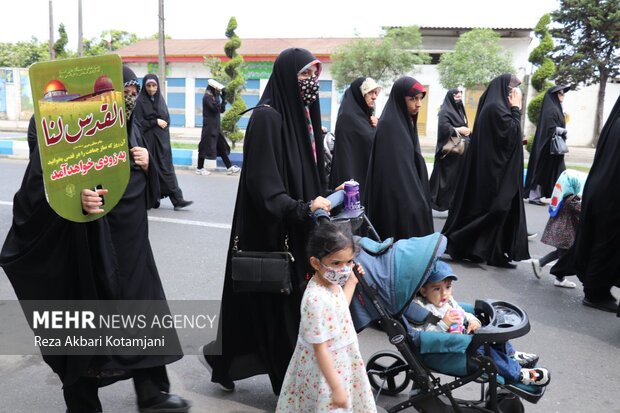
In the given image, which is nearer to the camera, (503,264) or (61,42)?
(503,264)

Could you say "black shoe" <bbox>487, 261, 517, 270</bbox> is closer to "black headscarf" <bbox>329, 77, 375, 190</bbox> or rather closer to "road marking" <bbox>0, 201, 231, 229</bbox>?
"black headscarf" <bbox>329, 77, 375, 190</bbox>

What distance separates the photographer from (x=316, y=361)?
101 inches

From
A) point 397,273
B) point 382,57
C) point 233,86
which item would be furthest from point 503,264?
point 382,57

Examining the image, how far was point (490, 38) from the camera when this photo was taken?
20.9m

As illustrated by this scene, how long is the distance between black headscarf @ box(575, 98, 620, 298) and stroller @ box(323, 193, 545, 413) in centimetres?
201

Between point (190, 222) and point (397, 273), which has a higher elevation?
point (397, 273)

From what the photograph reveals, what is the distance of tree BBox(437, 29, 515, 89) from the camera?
784 inches

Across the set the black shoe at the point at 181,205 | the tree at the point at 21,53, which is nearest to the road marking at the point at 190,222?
the black shoe at the point at 181,205

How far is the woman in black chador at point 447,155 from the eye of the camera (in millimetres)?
8227

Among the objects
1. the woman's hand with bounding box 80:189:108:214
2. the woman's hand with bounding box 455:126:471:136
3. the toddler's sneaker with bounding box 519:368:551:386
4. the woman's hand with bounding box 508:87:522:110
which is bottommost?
the toddler's sneaker with bounding box 519:368:551:386

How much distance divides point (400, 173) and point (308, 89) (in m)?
1.59

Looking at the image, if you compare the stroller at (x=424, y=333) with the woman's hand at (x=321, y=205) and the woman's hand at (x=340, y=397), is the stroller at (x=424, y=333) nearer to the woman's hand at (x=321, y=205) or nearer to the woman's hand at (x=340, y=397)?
the woman's hand at (x=321, y=205)

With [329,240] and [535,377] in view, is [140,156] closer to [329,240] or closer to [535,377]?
[329,240]

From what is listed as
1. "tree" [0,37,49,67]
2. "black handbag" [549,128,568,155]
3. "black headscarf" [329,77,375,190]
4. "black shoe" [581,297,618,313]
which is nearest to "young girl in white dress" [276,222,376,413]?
"black headscarf" [329,77,375,190]
